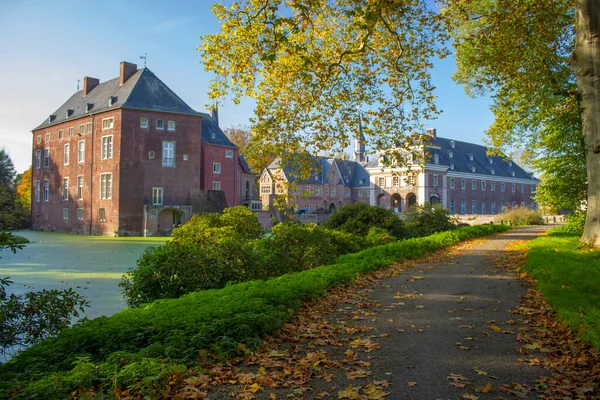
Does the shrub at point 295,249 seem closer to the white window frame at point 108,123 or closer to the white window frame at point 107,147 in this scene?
the white window frame at point 107,147

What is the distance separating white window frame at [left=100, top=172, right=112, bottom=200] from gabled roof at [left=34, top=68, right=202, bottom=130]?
20.7ft

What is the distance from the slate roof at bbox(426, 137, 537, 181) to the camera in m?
76.6

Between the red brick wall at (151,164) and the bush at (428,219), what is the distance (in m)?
26.5

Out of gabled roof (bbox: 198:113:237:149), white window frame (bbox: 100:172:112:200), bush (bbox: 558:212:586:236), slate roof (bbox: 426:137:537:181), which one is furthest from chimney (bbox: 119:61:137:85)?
slate roof (bbox: 426:137:537:181)

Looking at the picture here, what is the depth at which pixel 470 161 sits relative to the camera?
266 ft

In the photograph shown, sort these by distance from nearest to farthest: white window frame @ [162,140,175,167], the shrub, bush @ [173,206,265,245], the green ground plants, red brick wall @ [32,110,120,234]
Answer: the green ground plants
the shrub
bush @ [173,206,265,245]
red brick wall @ [32,110,120,234]
white window frame @ [162,140,175,167]

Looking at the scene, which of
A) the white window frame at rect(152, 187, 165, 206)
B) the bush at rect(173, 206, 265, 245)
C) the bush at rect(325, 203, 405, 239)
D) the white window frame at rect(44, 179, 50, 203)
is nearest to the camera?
the bush at rect(173, 206, 265, 245)

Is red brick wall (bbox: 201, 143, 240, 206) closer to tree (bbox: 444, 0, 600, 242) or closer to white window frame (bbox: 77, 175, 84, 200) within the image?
white window frame (bbox: 77, 175, 84, 200)

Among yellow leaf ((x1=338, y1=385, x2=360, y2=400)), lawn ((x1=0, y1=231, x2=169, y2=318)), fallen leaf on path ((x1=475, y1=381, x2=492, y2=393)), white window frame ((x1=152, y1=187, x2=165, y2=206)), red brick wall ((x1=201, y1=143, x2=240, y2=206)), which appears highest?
red brick wall ((x1=201, y1=143, x2=240, y2=206))

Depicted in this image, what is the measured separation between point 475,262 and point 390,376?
9.89m

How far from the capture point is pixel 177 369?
4.43 m

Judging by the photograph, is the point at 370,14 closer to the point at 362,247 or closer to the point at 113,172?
the point at 362,247

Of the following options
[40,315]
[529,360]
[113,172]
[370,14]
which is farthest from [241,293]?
[113,172]

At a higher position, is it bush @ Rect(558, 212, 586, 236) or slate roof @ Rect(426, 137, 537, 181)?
slate roof @ Rect(426, 137, 537, 181)
